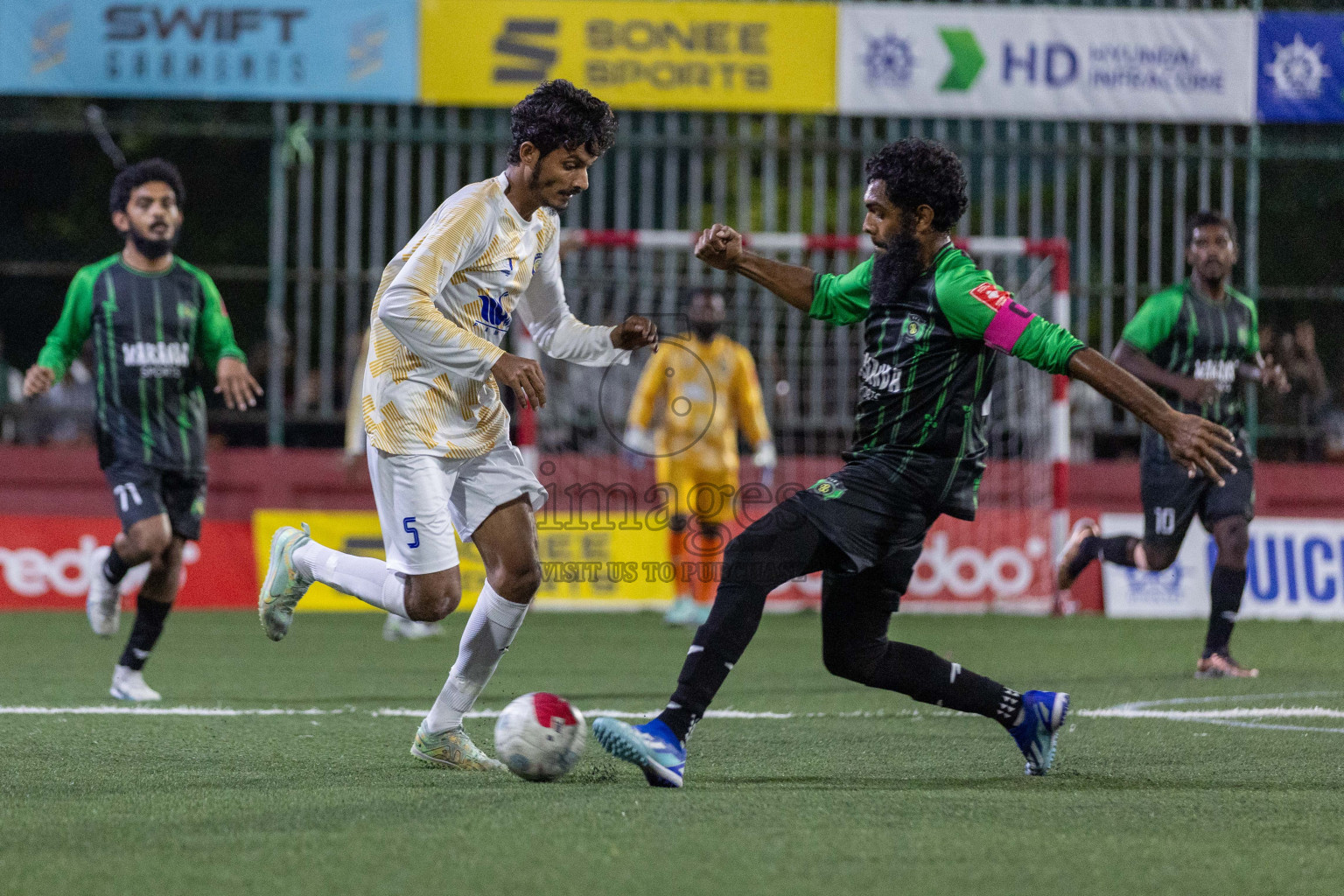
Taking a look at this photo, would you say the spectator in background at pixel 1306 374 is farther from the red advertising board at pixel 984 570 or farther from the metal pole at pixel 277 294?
the metal pole at pixel 277 294

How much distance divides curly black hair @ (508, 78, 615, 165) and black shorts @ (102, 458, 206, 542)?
3097mm

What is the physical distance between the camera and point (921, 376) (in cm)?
509

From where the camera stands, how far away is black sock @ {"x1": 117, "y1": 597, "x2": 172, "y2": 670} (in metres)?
7.43

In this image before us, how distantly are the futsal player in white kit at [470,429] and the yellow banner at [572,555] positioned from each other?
24.5ft

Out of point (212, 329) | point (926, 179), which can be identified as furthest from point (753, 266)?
point (212, 329)

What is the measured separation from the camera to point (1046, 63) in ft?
48.3

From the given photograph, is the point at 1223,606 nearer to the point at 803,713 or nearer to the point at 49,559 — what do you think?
the point at 803,713

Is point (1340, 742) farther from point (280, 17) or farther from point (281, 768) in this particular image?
point (280, 17)

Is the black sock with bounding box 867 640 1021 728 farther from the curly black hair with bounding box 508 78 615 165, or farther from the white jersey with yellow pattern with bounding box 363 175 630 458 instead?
the curly black hair with bounding box 508 78 615 165

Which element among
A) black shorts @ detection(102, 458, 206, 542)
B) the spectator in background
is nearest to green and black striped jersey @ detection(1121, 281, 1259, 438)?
black shorts @ detection(102, 458, 206, 542)

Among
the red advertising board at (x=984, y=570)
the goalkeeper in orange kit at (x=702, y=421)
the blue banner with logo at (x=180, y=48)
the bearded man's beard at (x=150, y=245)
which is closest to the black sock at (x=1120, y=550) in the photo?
the goalkeeper in orange kit at (x=702, y=421)

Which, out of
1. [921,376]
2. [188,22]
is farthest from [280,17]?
[921,376]

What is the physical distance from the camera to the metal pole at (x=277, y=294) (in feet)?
46.0

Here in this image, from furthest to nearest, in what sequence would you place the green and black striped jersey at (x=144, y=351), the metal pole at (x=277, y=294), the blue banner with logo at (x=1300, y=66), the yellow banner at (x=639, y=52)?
the blue banner with logo at (x=1300, y=66) → the yellow banner at (x=639, y=52) → the metal pole at (x=277, y=294) → the green and black striped jersey at (x=144, y=351)
